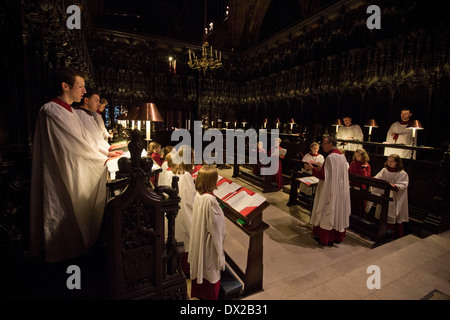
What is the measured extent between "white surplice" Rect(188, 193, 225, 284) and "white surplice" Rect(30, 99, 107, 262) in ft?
3.89

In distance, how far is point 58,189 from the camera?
2.12 m

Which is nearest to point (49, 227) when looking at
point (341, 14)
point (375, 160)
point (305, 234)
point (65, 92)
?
point (65, 92)

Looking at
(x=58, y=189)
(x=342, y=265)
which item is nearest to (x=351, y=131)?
(x=342, y=265)

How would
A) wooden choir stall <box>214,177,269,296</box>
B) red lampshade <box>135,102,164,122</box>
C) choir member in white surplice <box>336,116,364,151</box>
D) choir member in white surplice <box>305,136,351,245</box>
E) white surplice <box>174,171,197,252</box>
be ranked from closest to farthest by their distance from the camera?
1. wooden choir stall <box>214,177,269,296</box>
2. red lampshade <box>135,102,164,122</box>
3. white surplice <box>174,171,197,252</box>
4. choir member in white surplice <box>305,136,351,245</box>
5. choir member in white surplice <box>336,116,364,151</box>

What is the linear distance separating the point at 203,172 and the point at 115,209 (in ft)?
3.77

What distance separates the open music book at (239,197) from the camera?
118 inches

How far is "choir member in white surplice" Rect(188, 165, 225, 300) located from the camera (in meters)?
2.56

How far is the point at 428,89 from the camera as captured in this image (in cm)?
737

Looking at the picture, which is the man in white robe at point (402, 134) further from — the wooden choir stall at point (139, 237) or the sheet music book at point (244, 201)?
the wooden choir stall at point (139, 237)

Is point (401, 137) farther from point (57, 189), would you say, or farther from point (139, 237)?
point (57, 189)

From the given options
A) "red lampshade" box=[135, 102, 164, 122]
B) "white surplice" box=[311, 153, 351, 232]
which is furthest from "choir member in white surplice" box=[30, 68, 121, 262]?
"white surplice" box=[311, 153, 351, 232]

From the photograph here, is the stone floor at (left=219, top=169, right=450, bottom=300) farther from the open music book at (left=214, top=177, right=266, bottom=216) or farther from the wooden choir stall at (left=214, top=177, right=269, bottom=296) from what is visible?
the open music book at (left=214, top=177, right=266, bottom=216)

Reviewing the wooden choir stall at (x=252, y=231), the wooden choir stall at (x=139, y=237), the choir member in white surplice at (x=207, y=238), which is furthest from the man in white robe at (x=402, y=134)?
the wooden choir stall at (x=139, y=237)

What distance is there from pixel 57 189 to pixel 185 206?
1.74 meters
